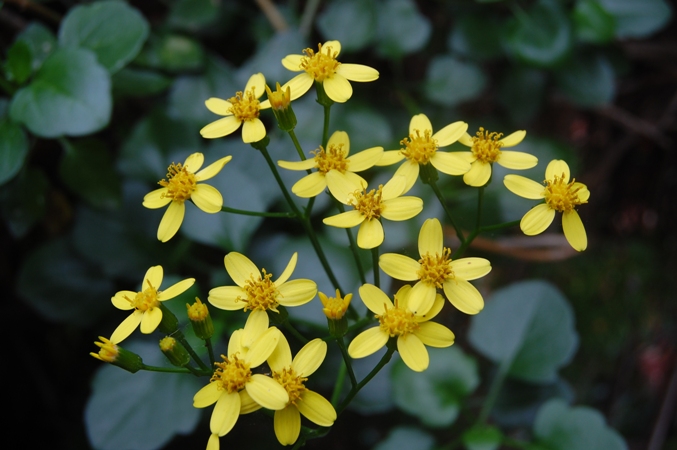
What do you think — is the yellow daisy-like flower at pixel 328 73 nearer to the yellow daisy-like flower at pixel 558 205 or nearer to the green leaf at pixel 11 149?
the yellow daisy-like flower at pixel 558 205

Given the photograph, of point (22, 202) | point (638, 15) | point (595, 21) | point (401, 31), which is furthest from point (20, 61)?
point (638, 15)

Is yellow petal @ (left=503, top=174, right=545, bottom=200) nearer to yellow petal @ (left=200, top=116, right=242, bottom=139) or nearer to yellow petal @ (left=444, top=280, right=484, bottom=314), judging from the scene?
yellow petal @ (left=444, top=280, right=484, bottom=314)

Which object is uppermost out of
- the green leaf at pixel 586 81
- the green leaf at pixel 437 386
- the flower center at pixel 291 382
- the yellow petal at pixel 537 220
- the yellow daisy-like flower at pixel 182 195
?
the green leaf at pixel 586 81

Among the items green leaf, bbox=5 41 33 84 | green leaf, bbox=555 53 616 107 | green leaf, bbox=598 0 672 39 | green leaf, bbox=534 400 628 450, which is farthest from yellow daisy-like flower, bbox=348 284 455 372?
green leaf, bbox=598 0 672 39

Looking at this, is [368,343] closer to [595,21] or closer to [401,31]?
[401,31]

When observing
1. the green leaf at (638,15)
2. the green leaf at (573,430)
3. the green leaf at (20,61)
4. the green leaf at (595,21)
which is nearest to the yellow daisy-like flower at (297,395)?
the green leaf at (573,430)

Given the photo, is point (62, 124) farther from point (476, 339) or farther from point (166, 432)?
point (476, 339)

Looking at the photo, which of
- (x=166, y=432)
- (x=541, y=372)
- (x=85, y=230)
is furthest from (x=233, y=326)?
(x=541, y=372)
